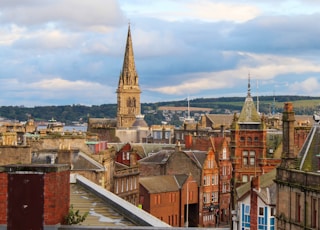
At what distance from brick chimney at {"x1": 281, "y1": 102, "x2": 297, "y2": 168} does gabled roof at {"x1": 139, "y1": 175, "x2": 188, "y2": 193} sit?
1575 inches

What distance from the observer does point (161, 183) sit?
95.9 m

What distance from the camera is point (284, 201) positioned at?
166 feet

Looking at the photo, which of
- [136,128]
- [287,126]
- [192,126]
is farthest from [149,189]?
[136,128]

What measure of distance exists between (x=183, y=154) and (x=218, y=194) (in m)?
9.34

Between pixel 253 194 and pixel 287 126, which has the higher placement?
pixel 287 126

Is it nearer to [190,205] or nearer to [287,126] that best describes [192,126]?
[190,205]

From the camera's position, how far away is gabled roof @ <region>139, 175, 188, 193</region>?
303ft

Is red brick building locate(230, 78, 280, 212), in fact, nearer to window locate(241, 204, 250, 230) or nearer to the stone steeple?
the stone steeple

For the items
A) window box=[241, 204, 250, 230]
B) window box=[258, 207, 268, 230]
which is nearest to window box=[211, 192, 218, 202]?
window box=[241, 204, 250, 230]

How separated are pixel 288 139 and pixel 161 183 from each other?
4468 centimetres

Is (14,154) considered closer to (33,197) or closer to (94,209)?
(94,209)

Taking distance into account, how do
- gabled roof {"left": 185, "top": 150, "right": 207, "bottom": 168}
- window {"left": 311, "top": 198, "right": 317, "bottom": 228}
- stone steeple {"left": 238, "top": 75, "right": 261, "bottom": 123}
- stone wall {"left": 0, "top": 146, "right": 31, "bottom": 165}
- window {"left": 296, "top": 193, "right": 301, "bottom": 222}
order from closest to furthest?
window {"left": 311, "top": 198, "right": 317, "bottom": 228}
window {"left": 296, "top": 193, "right": 301, "bottom": 222}
stone wall {"left": 0, "top": 146, "right": 31, "bottom": 165}
stone steeple {"left": 238, "top": 75, "right": 261, "bottom": 123}
gabled roof {"left": 185, "top": 150, "right": 207, "bottom": 168}

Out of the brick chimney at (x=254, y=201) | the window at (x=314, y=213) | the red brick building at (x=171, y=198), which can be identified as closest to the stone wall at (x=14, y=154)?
the brick chimney at (x=254, y=201)

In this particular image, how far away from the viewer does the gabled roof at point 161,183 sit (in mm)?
92500
